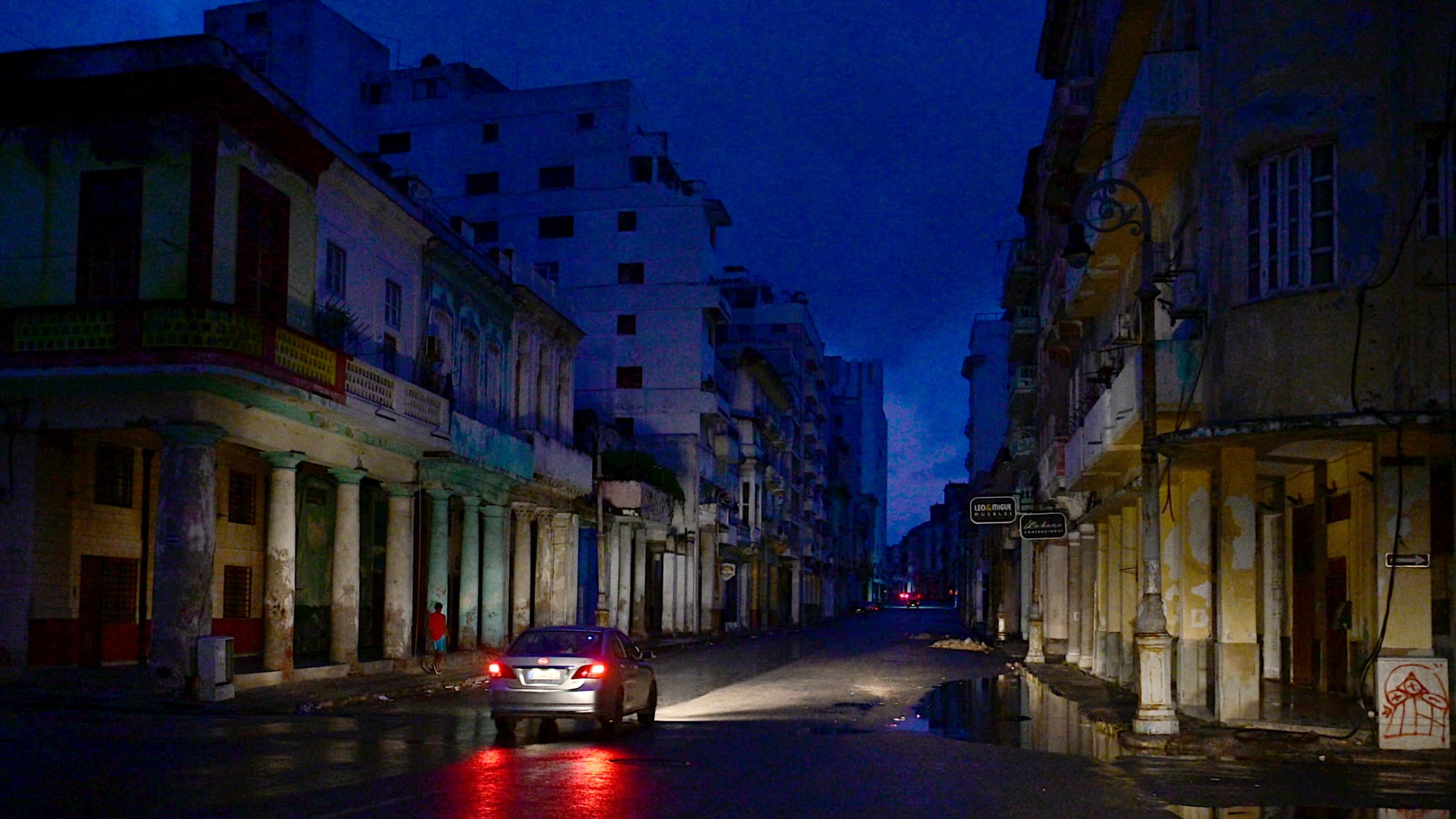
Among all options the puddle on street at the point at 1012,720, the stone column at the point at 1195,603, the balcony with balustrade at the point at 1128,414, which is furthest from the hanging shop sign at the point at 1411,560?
the stone column at the point at 1195,603

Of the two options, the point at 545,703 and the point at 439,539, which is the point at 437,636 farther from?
the point at 545,703

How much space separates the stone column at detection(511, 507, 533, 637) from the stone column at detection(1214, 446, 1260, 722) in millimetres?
23488

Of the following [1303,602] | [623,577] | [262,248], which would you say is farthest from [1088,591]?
[262,248]

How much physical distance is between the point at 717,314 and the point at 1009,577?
1854 centimetres

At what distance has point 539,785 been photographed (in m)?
11.9

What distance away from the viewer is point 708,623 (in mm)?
61750

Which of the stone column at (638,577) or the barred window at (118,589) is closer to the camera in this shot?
the barred window at (118,589)

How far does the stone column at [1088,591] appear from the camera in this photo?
34844 millimetres

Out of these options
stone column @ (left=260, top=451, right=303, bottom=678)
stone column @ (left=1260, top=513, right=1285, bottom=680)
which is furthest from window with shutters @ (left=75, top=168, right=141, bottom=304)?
stone column @ (left=1260, top=513, right=1285, bottom=680)

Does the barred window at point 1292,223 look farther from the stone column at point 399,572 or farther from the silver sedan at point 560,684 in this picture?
the stone column at point 399,572

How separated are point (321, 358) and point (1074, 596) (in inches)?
904

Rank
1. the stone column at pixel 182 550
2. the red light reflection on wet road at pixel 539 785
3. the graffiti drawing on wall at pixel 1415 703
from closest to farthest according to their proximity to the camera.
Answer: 1. the red light reflection on wet road at pixel 539 785
2. the graffiti drawing on wall at pixel 1415 703
3. the stone column at pixel 182 550

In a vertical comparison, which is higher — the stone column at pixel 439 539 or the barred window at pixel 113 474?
the barred window at pixel 113 474

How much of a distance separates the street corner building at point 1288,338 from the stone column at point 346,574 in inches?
576
